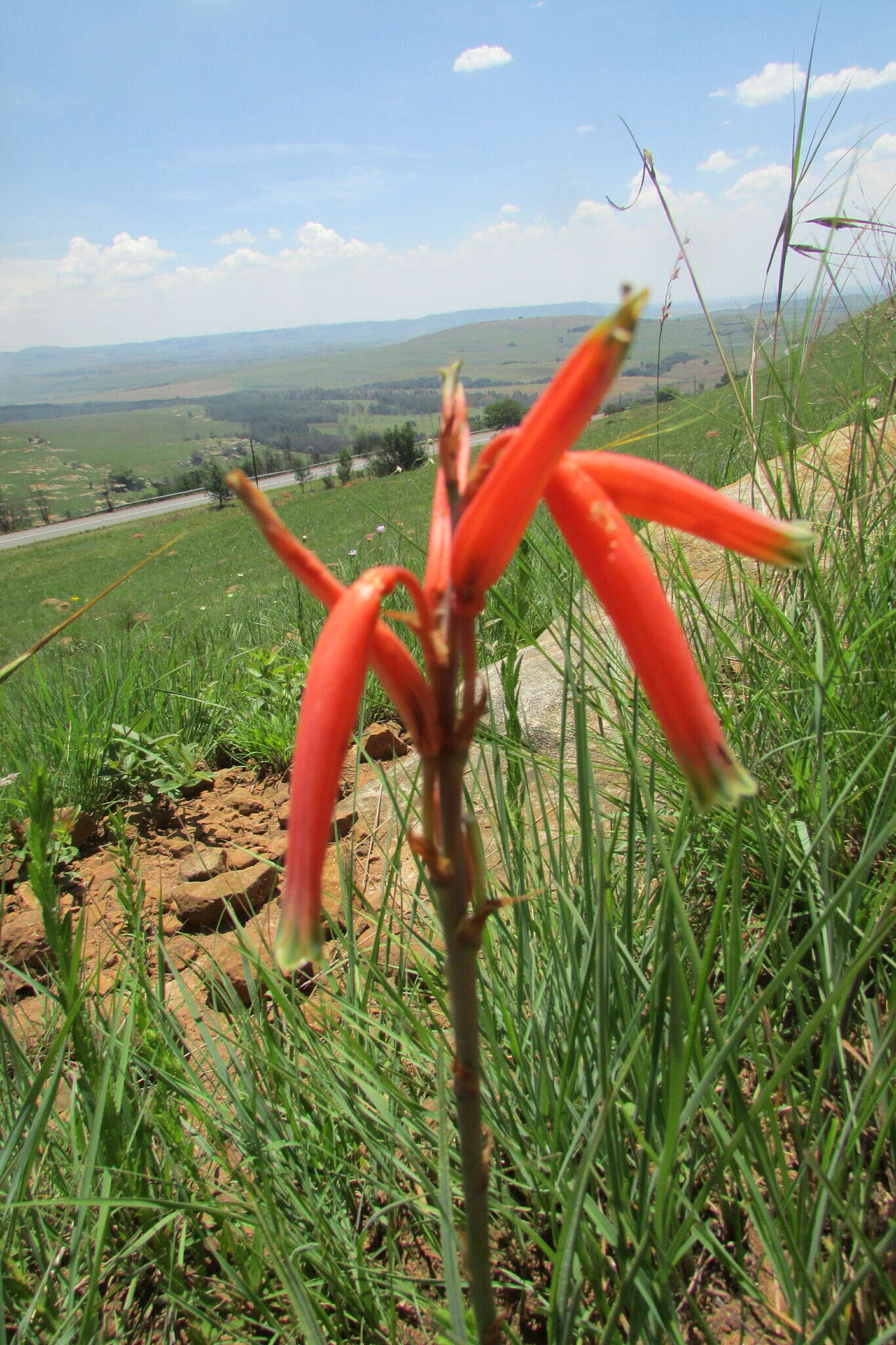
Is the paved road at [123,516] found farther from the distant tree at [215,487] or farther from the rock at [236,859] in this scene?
the rock at [236,859]

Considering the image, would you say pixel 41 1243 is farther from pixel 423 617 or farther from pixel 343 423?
pixel 343 423

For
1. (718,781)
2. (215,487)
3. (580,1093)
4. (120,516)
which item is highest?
(215,487)

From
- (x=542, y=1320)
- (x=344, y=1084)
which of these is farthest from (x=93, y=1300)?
(x=542, y=1320)

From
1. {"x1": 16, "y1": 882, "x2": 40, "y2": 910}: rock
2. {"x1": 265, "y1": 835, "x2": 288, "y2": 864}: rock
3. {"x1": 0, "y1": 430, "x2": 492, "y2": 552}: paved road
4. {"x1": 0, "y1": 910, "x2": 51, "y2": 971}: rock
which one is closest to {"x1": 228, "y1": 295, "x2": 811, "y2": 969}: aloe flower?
{"x1": 0, "y1": 910, "x2": 51, "y2": 971}: rock

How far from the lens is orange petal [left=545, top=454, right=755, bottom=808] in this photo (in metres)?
0.70

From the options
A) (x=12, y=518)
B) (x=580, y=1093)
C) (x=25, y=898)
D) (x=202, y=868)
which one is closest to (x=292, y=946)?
(x=580, y=1093)

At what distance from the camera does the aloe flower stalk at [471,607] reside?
2.23 feet

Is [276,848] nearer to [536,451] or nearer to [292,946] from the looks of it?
[292,946]

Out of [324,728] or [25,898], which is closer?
[324,728]

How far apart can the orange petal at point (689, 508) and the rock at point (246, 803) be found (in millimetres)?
3420

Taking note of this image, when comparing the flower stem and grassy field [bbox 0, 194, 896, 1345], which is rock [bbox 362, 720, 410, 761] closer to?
grassy field [bbox 0, 194, 896, 1345]

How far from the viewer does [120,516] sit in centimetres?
10131

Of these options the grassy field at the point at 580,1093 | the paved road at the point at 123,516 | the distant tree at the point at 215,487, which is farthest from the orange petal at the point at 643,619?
the paved road at the point at 123,516

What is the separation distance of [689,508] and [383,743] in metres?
3.53
